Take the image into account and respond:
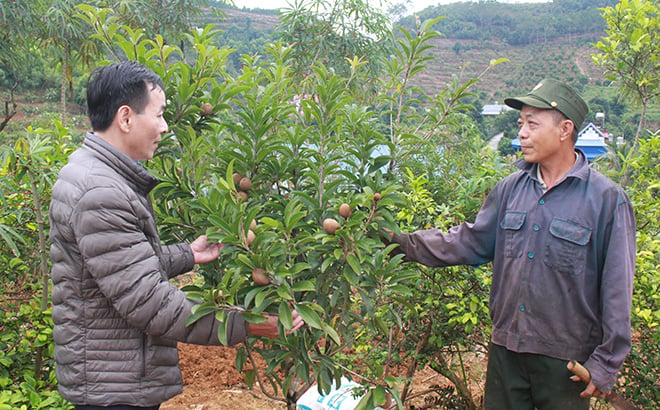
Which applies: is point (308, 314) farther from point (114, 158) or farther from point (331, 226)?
point (114, 158)

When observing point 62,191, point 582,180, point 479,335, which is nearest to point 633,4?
point 582,180

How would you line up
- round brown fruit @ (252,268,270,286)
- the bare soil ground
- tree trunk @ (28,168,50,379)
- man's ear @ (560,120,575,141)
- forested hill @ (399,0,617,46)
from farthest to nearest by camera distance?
forested hill @ (399,0,617,46)
the bare soil ground
tree trunk @ (28,168,50,379)
man's ear @ (560,120,575,141)
round brown fruit @ (252,268,270,286)

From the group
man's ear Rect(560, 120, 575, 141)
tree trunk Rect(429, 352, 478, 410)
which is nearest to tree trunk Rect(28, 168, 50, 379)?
tree trunk Rect(429, 352, 478, 410)

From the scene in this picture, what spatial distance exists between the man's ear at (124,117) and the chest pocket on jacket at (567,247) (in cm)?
143

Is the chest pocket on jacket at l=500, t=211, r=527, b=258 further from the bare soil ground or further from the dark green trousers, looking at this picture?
the bare soil ground

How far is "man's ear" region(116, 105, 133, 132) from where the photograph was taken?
1.48 m

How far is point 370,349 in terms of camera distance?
2.76 m

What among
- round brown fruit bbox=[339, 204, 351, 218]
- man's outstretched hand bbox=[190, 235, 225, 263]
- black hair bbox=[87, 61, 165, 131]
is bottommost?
man's outstretched hand bbox=[190, 235, 225, 263]

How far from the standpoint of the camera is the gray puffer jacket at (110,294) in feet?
4.50

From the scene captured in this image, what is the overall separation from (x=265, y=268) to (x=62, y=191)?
60cm

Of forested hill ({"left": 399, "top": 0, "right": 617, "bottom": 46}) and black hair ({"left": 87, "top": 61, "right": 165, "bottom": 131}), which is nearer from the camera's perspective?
black hair ({"left": 87, "top": 61, "right": 165, "bottom": 131})

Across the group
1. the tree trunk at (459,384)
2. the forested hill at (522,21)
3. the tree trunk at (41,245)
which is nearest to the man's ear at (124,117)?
the tree trunk at (41,245)

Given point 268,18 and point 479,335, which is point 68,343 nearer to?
point 479,335

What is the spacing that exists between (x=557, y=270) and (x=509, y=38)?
159 feet
